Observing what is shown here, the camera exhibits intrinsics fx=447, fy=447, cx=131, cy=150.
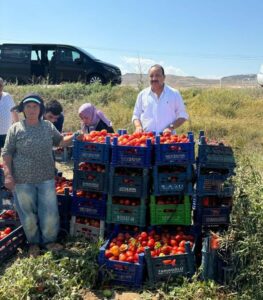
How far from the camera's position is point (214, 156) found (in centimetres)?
471

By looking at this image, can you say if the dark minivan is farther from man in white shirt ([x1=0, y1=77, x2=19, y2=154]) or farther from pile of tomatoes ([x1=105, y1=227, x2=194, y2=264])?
pile of tomatoes ([x1=105, y1=227, x2=194, y2=264])

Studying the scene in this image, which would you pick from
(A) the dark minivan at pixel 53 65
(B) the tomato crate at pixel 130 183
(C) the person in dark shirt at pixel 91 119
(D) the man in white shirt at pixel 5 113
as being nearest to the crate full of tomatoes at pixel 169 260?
(B) the tomato crate at pixel 130 183

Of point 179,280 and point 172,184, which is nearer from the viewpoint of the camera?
point 179,280

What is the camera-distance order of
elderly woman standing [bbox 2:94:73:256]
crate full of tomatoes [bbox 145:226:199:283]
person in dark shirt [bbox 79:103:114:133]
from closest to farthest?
crate full of tomatoes [bbox 145:226:199:283], elderly woman standing [bbox 2:94:73:256], person in dark shirt [bbox 79:103:114:133]

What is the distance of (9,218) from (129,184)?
63.1 inches

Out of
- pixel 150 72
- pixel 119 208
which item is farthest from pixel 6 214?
pixel 150 72

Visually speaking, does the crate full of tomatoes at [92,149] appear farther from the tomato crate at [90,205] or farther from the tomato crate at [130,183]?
the tomato crate at [90,205]

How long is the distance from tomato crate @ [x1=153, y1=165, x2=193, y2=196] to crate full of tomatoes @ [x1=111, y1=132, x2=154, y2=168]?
0.15 meters

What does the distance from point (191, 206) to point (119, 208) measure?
30.5 inches

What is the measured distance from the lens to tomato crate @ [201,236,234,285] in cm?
403

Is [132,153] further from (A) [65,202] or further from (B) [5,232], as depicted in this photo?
(B) [5,232]

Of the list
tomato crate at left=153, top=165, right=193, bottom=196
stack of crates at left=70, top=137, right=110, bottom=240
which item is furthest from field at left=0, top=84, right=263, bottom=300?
tomato crate at left=153, top=165, right=193, bottom=196

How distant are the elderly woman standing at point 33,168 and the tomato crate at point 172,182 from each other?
1.06 metres

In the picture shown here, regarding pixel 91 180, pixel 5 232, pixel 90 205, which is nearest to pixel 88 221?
pixel 90 205
